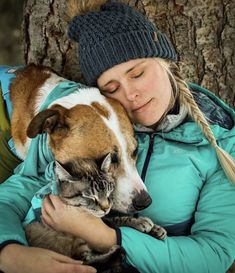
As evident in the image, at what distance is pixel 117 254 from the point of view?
2189 millimetres

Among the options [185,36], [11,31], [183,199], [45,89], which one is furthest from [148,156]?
[11,31]

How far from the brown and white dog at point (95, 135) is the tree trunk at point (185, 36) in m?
0.76

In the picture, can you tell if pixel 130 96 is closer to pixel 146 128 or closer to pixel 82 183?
pixel 146 128

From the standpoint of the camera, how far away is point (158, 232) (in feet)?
7.52

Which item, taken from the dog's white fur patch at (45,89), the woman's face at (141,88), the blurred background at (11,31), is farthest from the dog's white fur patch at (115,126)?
the blurred background at (11,31)

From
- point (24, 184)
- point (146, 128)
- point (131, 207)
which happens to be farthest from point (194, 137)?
point (24, 184)

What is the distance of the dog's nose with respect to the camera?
2242mm

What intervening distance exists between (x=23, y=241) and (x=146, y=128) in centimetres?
82

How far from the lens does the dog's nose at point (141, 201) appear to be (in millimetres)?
2242

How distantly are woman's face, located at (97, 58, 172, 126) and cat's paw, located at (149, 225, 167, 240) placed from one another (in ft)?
1.74

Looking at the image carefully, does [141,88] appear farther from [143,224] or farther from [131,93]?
[143,224]

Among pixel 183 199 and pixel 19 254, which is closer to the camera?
pixel 19 254

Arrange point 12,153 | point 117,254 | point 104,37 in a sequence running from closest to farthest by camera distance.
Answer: point 117,254 < point 104,37 < point 12,153

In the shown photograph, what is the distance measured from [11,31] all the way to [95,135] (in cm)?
307
